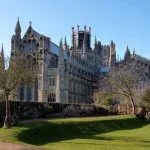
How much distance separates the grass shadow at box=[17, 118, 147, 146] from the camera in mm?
25391

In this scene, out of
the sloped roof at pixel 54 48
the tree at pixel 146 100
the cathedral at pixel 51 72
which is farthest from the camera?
the sloped roof at pixel 54 48

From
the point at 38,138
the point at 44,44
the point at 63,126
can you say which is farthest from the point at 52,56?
the point at 38,138

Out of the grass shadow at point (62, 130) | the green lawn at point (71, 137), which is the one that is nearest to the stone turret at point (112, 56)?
the grass shadow at point (62, 130)

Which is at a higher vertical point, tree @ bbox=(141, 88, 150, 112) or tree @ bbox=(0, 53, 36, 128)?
tree @ bbox=(0, 53, 36, 128)

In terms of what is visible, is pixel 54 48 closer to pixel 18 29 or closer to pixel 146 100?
pixel 18 29

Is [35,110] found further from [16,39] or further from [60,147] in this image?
[16,39]

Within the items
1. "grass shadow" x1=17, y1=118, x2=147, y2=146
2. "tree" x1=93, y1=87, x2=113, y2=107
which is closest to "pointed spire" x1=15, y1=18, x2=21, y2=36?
"tree" x1=93, y1=87, x2=113, y2=107

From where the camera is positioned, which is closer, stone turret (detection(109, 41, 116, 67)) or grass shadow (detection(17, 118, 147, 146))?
grass shadow (detection(17, 118, 147, 146))

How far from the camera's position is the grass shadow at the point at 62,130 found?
1000 inches

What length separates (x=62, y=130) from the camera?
30469 millimetres

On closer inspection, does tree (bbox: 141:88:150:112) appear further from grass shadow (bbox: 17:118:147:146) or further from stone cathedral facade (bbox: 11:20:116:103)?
stone cathedral facade (bbox: 11:20:116:103)

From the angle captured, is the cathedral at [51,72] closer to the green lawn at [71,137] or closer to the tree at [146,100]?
the tree at [146,100]

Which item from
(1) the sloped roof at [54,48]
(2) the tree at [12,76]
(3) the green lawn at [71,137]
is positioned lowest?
(3) the green lawn at [71,137]

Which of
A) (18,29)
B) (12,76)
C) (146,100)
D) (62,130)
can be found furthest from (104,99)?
(12,76)
